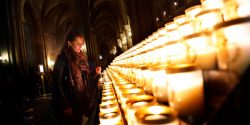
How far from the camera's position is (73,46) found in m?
3.40

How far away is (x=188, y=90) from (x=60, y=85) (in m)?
2.71

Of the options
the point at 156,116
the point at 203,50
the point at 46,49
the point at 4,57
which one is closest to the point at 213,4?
the point at 203,50

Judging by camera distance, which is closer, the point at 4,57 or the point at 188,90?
the point at 188,90

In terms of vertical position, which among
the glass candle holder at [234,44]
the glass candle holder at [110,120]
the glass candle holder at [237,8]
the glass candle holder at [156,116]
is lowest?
the glass candle holder at [110,120]

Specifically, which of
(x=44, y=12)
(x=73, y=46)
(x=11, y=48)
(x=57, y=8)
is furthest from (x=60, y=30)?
(x=73, y=46)

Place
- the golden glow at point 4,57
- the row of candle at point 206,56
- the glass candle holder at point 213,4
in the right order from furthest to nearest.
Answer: the golden glow at point 4,57 < the glass candle holder at point 213,4 < the row of candle at point 206,56

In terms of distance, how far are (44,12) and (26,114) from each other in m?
13.2

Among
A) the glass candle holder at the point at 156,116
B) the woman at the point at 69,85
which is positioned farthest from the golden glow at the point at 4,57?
the glass candle holder at the point at 156,116

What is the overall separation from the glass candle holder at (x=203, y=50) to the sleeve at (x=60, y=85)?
2609 mm

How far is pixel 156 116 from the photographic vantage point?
2.37 ft

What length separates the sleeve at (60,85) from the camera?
3.07 m

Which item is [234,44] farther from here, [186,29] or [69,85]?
[69,85]

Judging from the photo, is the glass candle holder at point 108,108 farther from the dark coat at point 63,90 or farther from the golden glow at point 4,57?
the golden glow at point 4,57

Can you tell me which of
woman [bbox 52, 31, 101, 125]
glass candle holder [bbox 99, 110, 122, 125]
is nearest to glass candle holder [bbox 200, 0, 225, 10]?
glass candle holder [bbox 99, 110, 122, 125]
